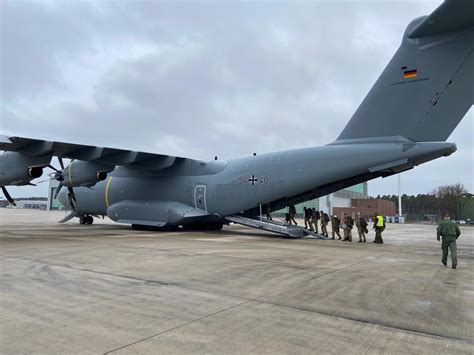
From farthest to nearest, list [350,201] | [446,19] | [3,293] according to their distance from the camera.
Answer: [350,201] → [446,19] → [3,293]

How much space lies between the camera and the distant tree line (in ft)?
240

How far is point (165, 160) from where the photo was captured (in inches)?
745

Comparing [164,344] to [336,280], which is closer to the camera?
[164,344]

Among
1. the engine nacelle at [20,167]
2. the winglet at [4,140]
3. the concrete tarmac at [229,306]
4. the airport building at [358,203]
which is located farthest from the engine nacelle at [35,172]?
the airport building at [358,203]

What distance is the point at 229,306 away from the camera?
4887 mm

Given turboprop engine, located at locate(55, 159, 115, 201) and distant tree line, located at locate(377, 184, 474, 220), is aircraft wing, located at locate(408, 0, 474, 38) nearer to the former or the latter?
turboprop engine, located at locate(55, 159, 115, 201)

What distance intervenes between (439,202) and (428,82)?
78045 mm

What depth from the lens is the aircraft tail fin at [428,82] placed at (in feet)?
37.9

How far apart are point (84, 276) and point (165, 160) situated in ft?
41.6

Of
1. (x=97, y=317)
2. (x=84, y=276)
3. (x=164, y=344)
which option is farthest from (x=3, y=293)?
(x=164, y=344)

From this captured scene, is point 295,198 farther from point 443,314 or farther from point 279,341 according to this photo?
point 279,341

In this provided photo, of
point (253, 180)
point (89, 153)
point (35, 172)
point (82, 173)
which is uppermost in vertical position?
point (89, 153)

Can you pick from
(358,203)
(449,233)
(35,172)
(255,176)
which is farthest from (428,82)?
(358,203)

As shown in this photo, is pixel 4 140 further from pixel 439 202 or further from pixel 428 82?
pixel 439 202
